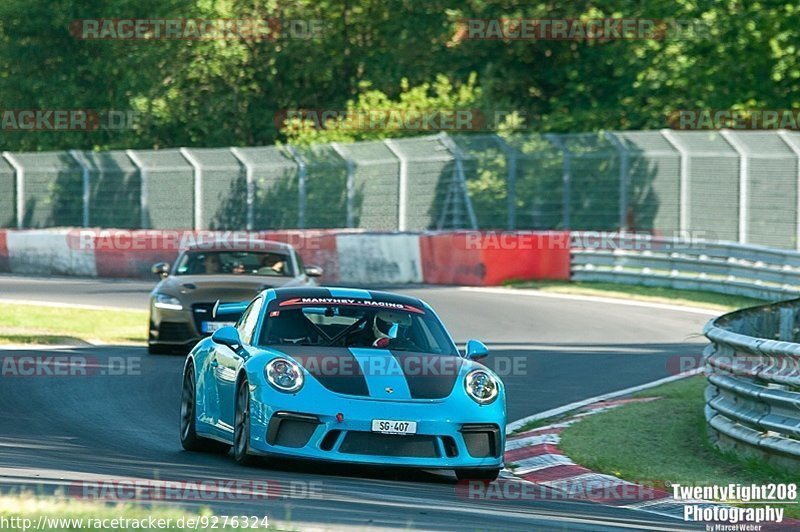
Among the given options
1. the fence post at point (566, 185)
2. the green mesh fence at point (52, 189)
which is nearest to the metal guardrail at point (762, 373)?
the fence post at point (566, 185)

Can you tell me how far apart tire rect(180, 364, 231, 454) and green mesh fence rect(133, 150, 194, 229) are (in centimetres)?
2548

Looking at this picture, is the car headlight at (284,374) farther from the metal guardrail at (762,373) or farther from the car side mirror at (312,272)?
the car side mirror at (312,272)

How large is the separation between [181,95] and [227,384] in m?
42.4

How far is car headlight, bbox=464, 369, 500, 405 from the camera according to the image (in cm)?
1048

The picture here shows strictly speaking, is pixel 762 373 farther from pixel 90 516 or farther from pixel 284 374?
pixel 90 516

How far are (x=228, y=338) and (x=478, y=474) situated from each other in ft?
6.29

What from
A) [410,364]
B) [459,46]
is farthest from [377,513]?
[459,46]

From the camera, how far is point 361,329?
11.3m

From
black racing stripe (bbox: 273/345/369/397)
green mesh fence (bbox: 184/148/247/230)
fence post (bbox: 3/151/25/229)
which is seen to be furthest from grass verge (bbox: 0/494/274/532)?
fence post (bbox: 3/151/25/229)

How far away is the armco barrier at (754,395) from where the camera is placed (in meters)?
10.6

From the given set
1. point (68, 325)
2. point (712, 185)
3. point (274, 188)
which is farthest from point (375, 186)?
point (68, 325)

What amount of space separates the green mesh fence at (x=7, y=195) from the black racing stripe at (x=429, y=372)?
97.9ft

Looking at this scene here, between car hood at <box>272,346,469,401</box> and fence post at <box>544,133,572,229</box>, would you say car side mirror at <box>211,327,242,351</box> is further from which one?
fence post at <box>544,133,572,229</box>

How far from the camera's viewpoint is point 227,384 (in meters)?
10.9
